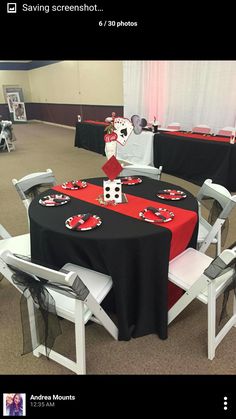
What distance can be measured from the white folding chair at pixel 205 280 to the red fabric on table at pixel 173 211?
0.28 feet

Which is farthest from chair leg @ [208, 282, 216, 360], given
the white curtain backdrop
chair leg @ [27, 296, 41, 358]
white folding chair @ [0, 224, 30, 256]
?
the white curtain backdrop

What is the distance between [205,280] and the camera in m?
1.40

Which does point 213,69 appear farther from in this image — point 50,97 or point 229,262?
point 50,97

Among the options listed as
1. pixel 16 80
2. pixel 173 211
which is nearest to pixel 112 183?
pixel 173 211

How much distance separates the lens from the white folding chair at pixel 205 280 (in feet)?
4.45

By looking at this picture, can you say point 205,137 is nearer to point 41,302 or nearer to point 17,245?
point 17,245

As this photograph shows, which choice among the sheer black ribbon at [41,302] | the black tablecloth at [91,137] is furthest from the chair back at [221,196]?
the black tablecloth at [91,137]

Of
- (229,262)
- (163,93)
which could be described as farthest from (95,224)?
(163,93)

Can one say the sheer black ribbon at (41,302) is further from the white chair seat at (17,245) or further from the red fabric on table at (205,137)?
the red fabric on table at (205,137)

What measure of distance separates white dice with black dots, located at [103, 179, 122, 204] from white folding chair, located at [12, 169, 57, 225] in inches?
26.7

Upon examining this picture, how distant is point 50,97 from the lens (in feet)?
39.2

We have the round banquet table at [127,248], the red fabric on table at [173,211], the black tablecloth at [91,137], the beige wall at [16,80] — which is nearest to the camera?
the round banquet table at [127,248]
